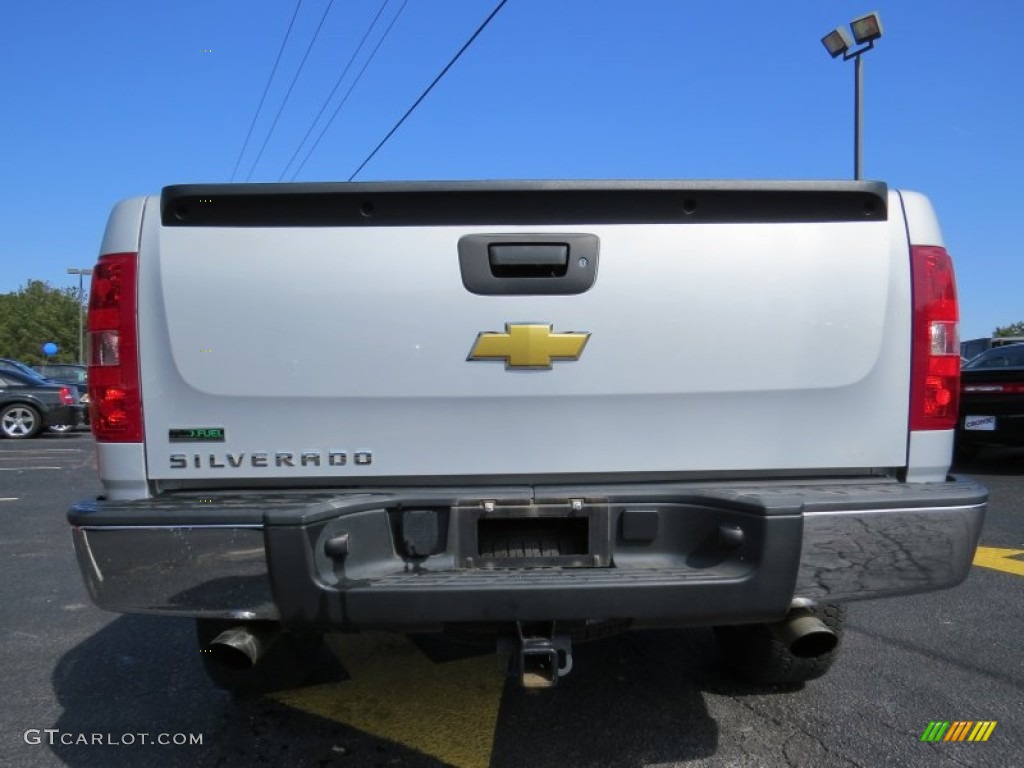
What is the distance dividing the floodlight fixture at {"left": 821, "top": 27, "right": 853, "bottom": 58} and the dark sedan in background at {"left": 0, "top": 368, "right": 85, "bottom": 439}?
48.1ft

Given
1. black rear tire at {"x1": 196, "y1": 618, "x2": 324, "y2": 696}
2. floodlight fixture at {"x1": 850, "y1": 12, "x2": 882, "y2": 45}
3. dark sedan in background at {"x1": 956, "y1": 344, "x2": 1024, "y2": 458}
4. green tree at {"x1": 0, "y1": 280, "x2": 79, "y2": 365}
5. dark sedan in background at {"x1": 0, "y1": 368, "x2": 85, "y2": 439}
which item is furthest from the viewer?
green tree at {"x1": 0, "y1": 280, "x2": 79, "y2": 365}

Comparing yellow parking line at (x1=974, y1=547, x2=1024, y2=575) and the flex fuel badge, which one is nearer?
the flex fuel badge

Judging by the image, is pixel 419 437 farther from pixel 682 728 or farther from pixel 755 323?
pixel 682 728

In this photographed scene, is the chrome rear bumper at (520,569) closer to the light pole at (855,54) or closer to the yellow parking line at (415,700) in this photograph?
the yellow parking line at (415,700)

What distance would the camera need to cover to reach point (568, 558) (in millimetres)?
2145

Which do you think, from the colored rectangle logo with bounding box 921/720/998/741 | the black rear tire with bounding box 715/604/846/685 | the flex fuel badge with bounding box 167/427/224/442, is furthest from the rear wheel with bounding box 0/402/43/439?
the colored rectangle logo with bounding box 921/720/998/741

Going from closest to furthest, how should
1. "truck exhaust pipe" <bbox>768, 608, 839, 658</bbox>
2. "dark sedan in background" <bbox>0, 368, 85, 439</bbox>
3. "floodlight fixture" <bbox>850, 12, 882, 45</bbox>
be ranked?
"truck exhaust pipe" <bbox>768, 608, 839, 658</bbox> < "floodlight fixture" <bbox>850, 12, 882, 45</bbox> < "dark sedan in background" <bbox>0, 368, 85, 439</bbox>

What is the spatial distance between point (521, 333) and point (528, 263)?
20cm

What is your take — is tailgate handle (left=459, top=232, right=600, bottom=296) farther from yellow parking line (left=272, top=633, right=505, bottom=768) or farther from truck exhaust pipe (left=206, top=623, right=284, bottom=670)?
yellow parking line (left=272, top=633, right=505, bottom=768)

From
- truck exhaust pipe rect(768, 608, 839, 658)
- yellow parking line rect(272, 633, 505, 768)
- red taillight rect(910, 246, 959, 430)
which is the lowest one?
yellow parking line rect(272, 633, 505, 768)

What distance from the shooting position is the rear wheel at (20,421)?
14.3m

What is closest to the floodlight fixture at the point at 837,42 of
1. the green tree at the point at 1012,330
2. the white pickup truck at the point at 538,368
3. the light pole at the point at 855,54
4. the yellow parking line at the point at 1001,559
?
the light pole at the point at 855,54

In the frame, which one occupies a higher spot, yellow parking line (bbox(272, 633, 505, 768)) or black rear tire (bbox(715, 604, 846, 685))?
black rear tire (bbox(715, 604, 846, 685))

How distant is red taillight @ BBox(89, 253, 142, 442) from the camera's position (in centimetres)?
216
